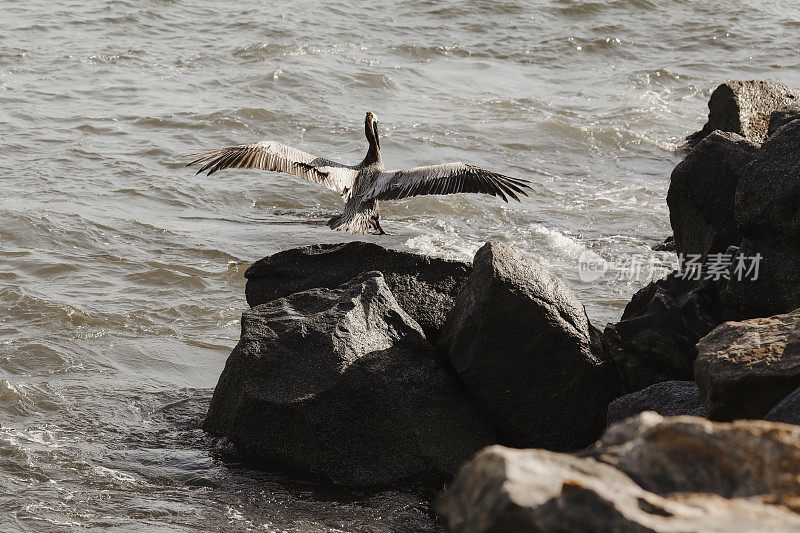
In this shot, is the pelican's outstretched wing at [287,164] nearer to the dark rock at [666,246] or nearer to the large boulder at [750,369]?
the dark rock at [666,246]

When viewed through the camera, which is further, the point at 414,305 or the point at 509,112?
the point at 509,112

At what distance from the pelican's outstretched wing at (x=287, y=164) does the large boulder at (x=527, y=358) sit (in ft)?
8.81

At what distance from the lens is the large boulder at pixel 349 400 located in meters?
4.47

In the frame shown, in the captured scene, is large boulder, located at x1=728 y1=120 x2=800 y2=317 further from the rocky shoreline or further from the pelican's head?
the pelican's head

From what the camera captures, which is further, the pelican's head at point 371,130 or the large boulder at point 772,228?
the pelican's head at point 371,130

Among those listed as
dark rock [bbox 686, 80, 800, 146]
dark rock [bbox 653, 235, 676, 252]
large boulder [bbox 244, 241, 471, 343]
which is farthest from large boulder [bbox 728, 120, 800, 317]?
dark rock [bbox 686, 80, 800, 146]

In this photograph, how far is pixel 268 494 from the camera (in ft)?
14.3

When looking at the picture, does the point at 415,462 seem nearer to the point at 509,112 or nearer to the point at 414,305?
the point at 414,305

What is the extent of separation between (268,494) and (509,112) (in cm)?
→ 953

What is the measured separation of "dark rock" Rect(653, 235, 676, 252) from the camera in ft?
27.0

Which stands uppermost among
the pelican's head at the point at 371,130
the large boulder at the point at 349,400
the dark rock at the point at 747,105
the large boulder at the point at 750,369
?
the dark rock at the point at 747,105

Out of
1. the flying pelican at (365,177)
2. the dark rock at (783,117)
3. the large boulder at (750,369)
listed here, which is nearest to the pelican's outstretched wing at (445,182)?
the flying pelican at (365,177)

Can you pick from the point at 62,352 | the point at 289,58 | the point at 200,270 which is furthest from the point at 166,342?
the point at 289,58

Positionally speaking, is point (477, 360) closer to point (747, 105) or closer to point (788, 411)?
point (788, 411)
